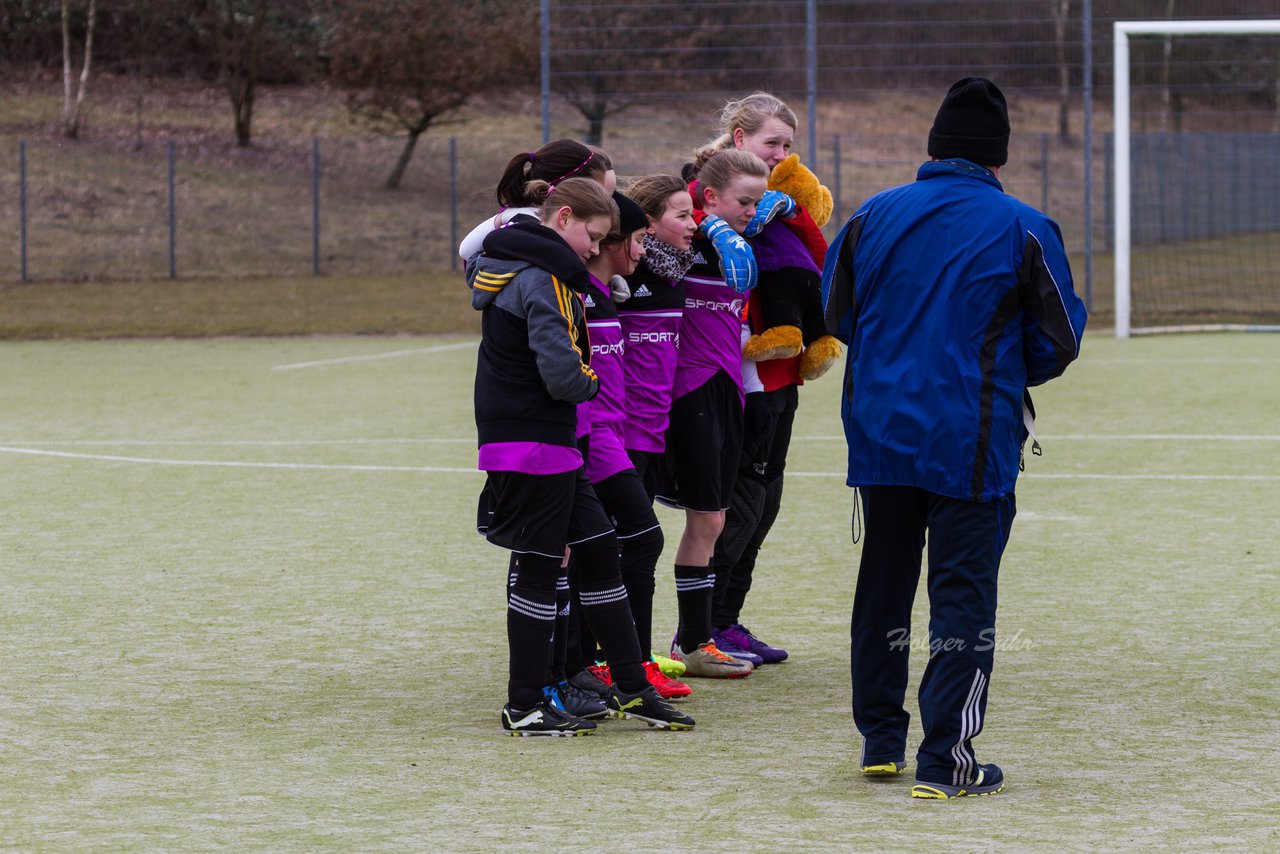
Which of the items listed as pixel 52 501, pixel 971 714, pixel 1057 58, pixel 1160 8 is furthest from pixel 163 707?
pixel 1160 8

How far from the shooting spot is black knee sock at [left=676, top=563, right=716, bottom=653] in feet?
19.2

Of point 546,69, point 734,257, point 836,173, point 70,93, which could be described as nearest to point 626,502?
point 734,257

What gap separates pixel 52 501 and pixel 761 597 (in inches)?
161

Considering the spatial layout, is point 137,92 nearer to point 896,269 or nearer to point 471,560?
point 471,560

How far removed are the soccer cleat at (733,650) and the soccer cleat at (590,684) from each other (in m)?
0.59

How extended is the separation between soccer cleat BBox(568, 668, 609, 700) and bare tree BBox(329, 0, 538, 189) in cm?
2484

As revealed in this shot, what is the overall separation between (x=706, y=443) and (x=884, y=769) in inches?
54.6

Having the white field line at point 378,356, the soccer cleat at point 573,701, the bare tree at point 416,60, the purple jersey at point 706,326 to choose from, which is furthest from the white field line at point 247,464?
the bare tree at point 416,60

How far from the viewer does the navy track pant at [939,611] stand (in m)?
4.45

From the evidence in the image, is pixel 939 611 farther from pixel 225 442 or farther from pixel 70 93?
pixel 70 93

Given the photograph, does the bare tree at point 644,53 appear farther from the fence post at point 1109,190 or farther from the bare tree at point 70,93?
the bare tree at point 70,93

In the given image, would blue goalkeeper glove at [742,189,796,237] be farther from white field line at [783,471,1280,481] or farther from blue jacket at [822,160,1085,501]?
white field line at [783,471,1280,481]

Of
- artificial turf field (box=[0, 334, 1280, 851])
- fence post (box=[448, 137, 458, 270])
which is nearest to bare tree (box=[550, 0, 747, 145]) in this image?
fence post (box=[448, 137, 458, 270])

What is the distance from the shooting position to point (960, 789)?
446 centimetres
